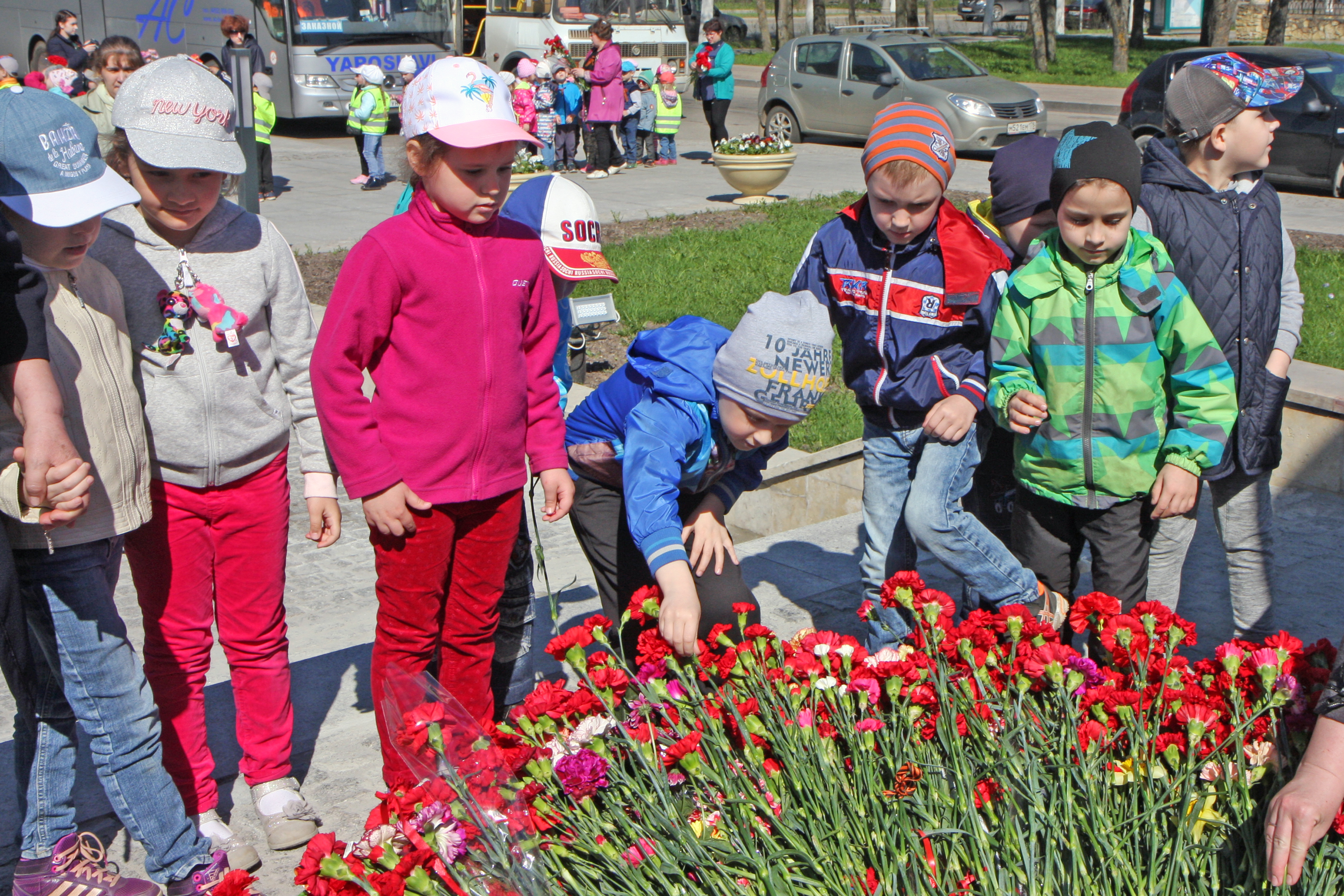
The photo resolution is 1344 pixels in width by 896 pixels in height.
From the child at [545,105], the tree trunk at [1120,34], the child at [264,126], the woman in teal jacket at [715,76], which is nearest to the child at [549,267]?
the child at [264,126]

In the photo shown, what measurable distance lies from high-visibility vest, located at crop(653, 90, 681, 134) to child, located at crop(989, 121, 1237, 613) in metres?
14.8

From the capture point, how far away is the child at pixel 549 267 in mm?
3176

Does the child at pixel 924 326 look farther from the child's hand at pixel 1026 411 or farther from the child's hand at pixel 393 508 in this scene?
the child's hand at pixel 393 508

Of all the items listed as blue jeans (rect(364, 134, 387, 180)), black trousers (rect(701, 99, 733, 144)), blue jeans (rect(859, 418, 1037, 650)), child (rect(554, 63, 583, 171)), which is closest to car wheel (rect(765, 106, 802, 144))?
black trousers (rect(701, 99, 733, 144))

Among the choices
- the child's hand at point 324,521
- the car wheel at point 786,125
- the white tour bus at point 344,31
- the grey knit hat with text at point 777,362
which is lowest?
the child's hand at point 324,521

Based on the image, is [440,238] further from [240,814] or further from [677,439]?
[240,814]

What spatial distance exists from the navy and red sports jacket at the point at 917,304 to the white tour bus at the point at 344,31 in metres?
16.0

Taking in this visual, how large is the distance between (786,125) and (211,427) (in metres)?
17.2

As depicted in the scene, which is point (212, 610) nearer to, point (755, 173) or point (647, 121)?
point (755, 173)

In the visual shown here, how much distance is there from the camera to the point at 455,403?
2.74 m

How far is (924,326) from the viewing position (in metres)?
3.16

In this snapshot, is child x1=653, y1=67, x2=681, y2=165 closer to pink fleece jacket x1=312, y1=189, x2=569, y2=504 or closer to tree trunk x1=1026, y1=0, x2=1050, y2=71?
tree trunk x1=1026, y1=0, x2=1050, y2=71

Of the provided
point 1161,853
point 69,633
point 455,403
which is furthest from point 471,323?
point 1161,853

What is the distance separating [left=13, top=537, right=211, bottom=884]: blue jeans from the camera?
7.97ft
